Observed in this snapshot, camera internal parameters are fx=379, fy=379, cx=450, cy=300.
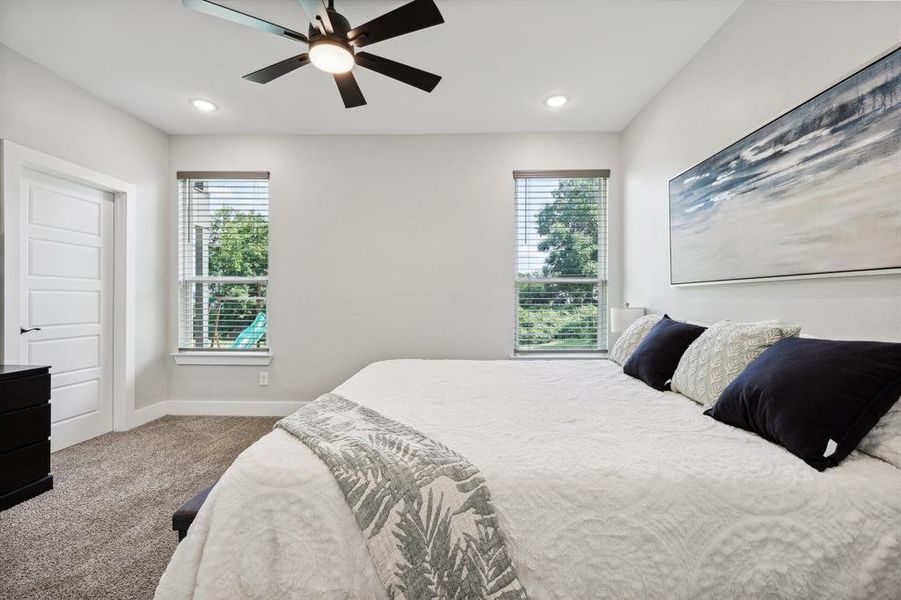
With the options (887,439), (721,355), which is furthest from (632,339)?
(887,439)

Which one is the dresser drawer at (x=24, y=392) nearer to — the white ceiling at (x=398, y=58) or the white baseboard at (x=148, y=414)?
the white baseboard at (x=148, y=414)

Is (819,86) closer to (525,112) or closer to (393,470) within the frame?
(525,112)

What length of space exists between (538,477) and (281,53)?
283 centimetres

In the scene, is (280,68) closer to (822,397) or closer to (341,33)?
(341,33)

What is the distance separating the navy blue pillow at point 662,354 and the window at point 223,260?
10.7 ft

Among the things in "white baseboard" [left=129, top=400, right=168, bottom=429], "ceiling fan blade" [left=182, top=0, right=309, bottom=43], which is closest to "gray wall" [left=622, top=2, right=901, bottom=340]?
"ceiling fan blade" [left=182, top=0, right=309, bottom=43]

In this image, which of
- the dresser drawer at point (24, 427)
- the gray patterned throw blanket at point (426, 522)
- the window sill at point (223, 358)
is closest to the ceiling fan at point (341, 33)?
the gray patterned throw blanket at point (426, 522)

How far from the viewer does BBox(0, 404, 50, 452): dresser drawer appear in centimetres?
201

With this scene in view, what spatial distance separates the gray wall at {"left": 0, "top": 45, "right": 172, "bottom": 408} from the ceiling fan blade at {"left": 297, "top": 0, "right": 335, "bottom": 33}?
2.29m

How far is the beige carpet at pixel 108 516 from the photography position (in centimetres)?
152

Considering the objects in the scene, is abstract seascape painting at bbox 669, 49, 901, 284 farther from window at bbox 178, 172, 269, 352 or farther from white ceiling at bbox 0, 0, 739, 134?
window at bbox 178, 172, 269, 352

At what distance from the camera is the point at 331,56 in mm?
1863

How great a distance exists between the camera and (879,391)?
1.06 metres

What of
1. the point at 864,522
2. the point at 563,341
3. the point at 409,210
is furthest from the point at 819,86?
the point at 409,210
